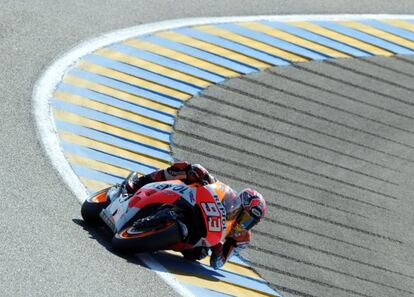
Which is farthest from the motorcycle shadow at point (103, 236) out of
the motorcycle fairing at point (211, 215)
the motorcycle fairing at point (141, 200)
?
the motorcycle fairing at point (211, 215)

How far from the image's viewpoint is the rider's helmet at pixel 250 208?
11820 mm

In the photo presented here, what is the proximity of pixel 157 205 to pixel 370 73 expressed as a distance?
362 inches

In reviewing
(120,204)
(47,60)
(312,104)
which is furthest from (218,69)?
(120,204)

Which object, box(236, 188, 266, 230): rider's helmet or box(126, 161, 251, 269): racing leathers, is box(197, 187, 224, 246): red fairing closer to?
box(126, 161, 251, 269): racing leathers

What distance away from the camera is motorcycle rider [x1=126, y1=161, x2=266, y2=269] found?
11.9 m

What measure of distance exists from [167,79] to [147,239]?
688 cm

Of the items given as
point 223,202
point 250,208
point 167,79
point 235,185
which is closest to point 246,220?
point 250,208

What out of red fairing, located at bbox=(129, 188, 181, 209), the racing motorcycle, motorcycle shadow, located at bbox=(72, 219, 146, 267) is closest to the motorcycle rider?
the racing motorcycle

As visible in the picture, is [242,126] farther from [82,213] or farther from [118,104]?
[82,213]

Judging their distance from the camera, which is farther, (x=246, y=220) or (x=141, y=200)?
(x=246, y=220)

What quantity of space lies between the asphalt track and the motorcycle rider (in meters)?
1.06

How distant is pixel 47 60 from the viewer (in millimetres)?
17062

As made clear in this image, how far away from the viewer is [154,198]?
38.3ft

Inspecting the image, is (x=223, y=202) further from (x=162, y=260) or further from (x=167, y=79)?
(x=167, y=79)
